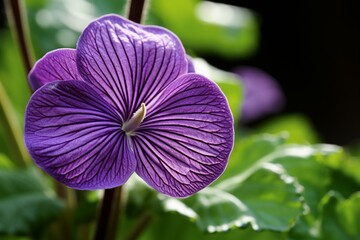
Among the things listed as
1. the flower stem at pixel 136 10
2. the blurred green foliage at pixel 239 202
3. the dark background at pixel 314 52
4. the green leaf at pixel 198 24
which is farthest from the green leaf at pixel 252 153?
the dark background at pixel 314 52

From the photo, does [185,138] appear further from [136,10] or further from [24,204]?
[24,204]

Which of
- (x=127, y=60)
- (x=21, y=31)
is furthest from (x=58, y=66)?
(x=21, y=31)

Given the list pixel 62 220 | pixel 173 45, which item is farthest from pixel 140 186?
pixel 173 45

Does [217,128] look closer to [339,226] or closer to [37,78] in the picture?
[37,78]

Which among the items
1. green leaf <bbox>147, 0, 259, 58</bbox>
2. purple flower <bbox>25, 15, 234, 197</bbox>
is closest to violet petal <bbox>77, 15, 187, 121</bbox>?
purple flower <bbox>25, 15, 234, 197</bbox>

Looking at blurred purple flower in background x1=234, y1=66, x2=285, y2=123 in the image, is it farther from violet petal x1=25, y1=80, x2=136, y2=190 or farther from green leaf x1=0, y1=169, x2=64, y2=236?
violet petal x1=25, y1=80, x2=136, y2=190

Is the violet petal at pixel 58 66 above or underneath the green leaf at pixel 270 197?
above

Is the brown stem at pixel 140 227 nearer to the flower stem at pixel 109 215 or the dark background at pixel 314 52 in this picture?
the flower stem at pixel 109 215
